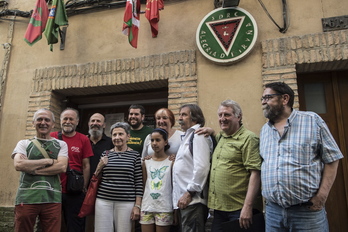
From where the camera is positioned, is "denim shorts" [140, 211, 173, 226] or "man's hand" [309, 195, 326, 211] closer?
"man's hand" [309, 195, 326, 211]

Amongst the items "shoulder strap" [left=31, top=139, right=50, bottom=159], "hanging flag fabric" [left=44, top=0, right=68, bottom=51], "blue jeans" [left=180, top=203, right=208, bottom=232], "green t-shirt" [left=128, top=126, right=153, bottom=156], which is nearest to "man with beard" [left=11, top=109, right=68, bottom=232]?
"shoulder strap" [left=31, top=139, right=50, bottom=159]

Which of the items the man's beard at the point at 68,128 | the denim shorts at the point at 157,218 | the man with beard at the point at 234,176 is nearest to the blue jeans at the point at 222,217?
the man with beard at the point at 234,176

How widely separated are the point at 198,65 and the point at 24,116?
3.03 m

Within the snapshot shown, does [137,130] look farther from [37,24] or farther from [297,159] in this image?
[37,24]

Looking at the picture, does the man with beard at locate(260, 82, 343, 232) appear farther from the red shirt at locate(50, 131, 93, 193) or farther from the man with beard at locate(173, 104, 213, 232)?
the red shirt at locate(50, 131, 93, 193)

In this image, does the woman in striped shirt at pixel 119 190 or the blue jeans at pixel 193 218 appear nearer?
the blue jeans at pixel 193 218

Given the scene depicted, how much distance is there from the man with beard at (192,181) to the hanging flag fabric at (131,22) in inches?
78.0

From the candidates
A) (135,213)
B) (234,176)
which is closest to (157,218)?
(135,213)

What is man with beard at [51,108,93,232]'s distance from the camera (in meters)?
3.32

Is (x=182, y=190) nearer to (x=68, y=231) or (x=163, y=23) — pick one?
(x=68, y=231)

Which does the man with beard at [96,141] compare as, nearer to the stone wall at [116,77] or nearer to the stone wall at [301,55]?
the stone wall at [116,77]

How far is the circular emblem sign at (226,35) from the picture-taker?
3941 mm

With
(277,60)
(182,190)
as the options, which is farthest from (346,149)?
(182,190)

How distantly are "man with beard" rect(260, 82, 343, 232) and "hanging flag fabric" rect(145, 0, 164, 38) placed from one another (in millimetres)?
2424
